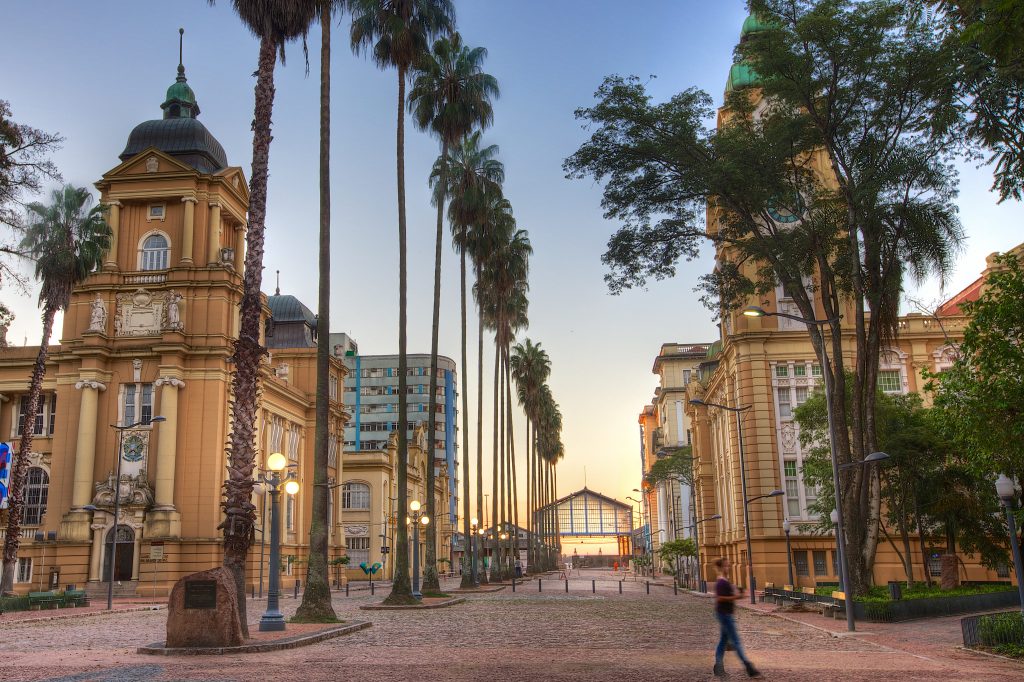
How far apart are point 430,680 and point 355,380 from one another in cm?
12409

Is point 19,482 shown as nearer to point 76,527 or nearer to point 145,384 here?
point 76,527

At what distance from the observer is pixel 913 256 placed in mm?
26984

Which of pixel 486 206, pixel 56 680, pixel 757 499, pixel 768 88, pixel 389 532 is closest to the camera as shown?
pixel 56 680

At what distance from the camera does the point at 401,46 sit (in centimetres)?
3394

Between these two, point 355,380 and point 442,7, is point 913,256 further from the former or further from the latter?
point 355,380

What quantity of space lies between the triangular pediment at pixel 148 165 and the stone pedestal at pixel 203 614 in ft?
130

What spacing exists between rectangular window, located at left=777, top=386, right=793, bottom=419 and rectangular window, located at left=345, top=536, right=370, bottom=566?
4796 cm

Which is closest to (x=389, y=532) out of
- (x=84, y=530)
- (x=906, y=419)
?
(x=84, y=530)

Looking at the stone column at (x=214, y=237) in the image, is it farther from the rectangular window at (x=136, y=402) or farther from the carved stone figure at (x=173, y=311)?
the rectangular window at (x=136, y=402)

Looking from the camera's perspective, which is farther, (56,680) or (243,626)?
(243,626)

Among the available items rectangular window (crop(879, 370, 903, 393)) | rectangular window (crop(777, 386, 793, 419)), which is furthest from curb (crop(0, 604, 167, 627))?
rectangular window (crop(879, 370, 903, 393))

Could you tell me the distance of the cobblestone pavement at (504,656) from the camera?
13820mm

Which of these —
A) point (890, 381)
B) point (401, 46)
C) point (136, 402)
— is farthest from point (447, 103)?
point (890, 381)

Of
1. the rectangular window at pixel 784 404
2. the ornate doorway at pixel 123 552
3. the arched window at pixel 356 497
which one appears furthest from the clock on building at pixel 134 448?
the arched window at pixel 356 497
